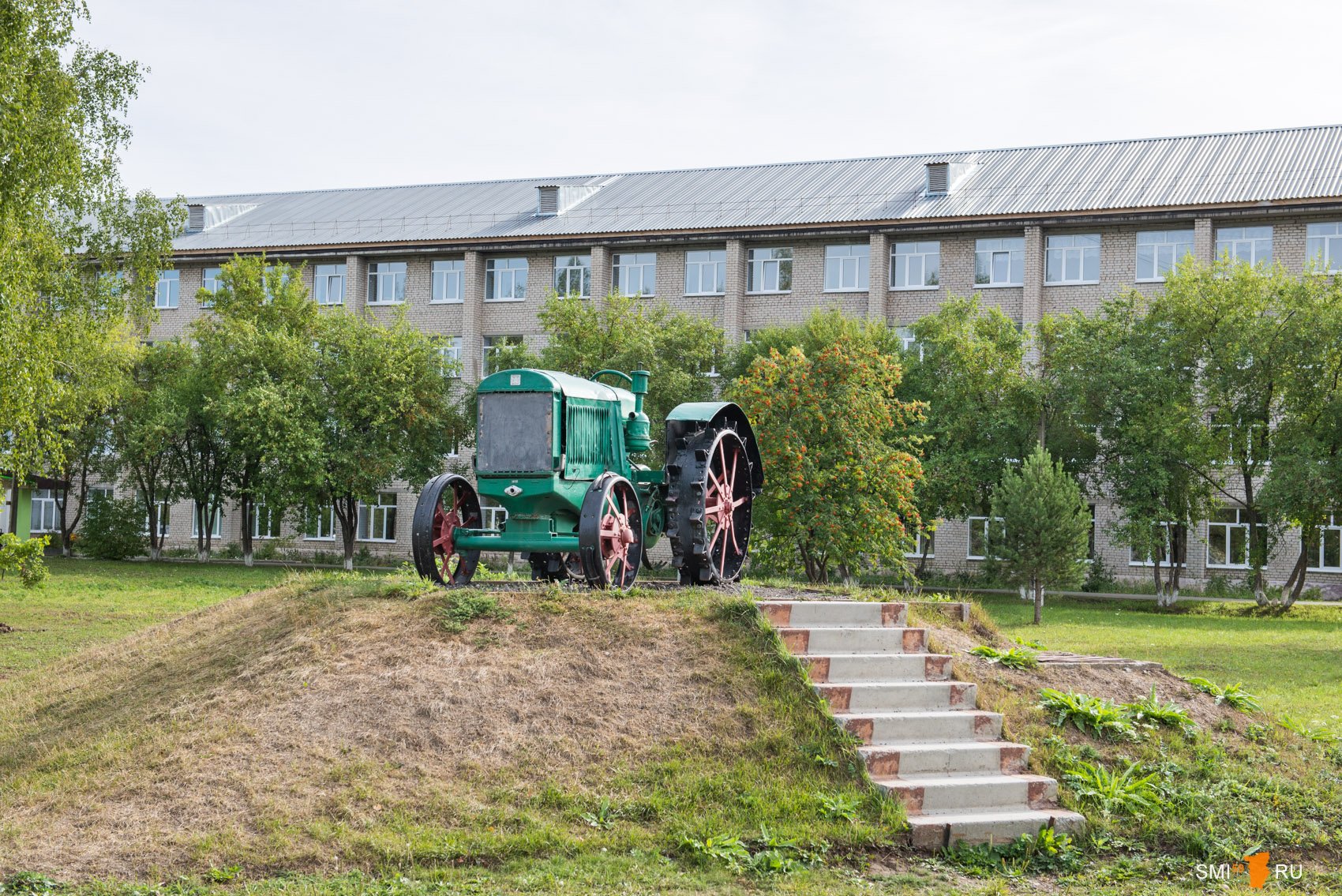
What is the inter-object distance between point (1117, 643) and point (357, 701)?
1721cm

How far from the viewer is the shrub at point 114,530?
153 feet

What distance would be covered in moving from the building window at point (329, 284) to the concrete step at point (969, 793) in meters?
44.2

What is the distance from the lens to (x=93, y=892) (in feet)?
23.8

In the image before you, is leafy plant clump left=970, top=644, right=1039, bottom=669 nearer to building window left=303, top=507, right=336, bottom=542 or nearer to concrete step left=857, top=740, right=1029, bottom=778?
concrete step left=857, top=740, right=1029, bottom=778

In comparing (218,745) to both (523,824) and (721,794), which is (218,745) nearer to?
(523,824)

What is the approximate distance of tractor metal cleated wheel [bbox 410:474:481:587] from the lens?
12.5 m

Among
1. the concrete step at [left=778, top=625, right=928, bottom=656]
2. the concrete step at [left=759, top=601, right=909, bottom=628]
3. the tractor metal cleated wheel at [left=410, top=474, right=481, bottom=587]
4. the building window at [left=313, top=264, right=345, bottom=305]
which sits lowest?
the concrete step at [left=778, top=625, right=928, bottom=656]

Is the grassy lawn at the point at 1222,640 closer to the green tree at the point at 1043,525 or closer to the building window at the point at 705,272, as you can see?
the green tree at the point at 1043,525

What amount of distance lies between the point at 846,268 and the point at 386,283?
18300 mm

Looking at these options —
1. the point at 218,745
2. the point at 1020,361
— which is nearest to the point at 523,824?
the point at 218,745

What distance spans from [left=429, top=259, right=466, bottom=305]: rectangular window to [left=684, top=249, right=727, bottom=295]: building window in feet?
30.2

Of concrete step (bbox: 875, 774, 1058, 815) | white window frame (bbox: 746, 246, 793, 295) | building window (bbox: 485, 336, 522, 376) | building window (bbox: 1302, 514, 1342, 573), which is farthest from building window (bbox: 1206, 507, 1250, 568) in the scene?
concrete step (bbox: 875, 774, 1058, 815)

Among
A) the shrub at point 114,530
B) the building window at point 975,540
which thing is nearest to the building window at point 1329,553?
the building window at point 975,540

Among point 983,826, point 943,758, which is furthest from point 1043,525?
point 983,826
